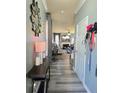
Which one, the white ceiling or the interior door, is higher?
the white ceiling

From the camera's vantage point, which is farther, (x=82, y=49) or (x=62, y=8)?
(x=62, y=8)

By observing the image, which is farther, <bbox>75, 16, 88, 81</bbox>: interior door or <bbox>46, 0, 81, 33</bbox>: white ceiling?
<bbox>46, 0, 81, 33</bbox>: white ceiling

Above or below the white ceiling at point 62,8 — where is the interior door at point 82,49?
below

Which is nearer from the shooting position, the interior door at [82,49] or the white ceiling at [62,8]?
the interior door at [82,49]

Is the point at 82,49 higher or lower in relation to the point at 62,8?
lower
